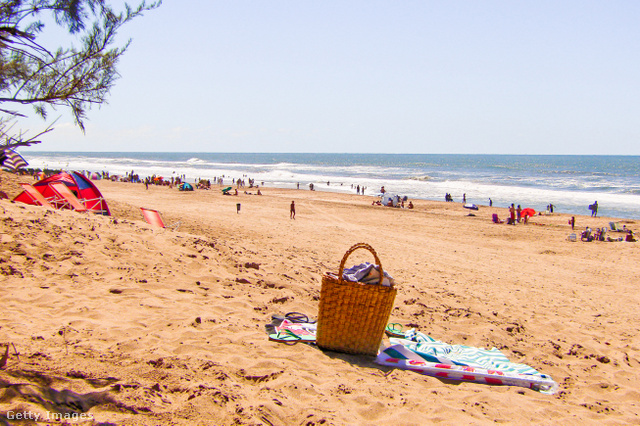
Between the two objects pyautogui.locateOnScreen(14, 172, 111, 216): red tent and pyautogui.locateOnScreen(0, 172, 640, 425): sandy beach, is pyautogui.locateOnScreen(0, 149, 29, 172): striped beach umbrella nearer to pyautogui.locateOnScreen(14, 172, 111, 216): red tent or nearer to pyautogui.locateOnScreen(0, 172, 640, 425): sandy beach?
pyautogui.locateOnScreen(14, 172, 111, 216): red tent

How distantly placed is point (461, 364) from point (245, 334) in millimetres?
2412

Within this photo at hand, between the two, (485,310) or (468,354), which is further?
(485,310)

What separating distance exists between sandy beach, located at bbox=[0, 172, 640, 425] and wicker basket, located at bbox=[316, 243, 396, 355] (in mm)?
154

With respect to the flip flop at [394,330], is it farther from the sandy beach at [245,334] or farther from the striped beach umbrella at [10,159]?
the striped beach umbrella at [10,159]

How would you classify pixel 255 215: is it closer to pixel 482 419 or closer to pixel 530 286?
pixel 530 286

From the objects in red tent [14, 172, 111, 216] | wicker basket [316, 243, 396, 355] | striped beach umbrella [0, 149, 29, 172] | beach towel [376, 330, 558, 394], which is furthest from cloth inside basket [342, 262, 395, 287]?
red tent [14, 172, 111, 216]

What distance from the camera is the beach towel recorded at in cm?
Answer: 423

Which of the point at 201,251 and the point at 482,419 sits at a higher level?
the point at 201,251

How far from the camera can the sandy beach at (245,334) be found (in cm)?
298

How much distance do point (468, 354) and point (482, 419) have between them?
145 cm

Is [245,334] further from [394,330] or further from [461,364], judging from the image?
[461,364]

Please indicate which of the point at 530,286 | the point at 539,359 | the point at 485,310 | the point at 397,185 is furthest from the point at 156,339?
the point at 397,185

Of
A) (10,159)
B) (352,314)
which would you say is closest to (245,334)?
(352,314)

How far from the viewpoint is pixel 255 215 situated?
61.9ft
